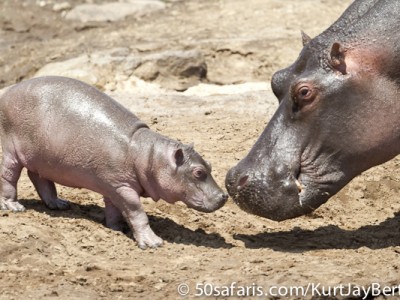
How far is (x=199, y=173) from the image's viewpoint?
720 cm

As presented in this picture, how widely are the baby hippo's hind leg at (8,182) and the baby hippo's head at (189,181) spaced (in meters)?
1.08

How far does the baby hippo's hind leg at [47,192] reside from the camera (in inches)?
305

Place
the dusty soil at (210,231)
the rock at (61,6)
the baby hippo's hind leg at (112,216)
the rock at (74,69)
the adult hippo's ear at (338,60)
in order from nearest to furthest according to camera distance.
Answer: the dusty soil at (210,231) → the adult hippo's ear at (338,60) → the baby hippo's hind leg at (112,216) → the rock at (74,69) → the rock at (61,6)

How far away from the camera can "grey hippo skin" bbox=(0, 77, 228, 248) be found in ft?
23.7

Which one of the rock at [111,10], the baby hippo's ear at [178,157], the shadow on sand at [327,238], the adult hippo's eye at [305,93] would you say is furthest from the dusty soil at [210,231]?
the rock at [111,10]

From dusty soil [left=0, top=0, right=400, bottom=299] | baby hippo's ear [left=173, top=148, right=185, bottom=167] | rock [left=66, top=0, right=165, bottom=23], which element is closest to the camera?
dusty soil [left=0, top=0, right=400, bottom=299]

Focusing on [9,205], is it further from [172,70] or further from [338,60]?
[172,70]

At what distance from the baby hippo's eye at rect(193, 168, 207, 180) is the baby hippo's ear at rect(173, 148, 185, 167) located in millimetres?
109

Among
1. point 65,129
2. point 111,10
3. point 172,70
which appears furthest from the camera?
point 111,10

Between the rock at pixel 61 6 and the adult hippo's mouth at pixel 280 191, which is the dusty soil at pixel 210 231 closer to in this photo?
the adult hippo's mouth at pixel 280 191

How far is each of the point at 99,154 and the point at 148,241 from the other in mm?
679

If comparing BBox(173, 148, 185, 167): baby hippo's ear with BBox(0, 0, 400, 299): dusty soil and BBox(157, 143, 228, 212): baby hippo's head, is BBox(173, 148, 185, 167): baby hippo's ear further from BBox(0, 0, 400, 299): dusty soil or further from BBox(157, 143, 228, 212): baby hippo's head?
BBox(0, 0, 400, 299): dusty soil

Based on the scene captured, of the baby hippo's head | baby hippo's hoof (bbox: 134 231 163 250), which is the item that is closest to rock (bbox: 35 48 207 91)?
the baby hippo's head

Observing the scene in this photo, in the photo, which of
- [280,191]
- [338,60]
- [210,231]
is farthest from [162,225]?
[338,60]
